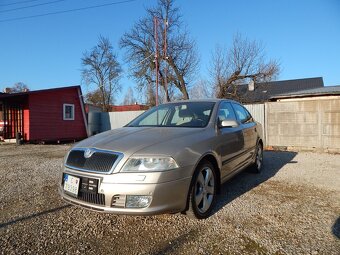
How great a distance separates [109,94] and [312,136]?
36.3 m

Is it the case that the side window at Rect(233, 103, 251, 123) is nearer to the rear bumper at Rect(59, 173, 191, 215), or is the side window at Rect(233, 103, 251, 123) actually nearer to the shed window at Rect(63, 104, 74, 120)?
the rear bumper at Rect(59, 173, 191, 215)

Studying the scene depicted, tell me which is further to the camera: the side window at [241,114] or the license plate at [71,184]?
the side window at [241,114]

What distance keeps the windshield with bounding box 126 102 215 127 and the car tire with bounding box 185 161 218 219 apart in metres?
0.74

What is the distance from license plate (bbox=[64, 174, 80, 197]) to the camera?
3213 mm

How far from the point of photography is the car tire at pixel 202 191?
11.0ft

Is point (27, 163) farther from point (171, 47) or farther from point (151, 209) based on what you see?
point (171, 47)

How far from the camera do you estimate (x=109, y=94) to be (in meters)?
43.8

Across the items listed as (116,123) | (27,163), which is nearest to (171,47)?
(116,123)

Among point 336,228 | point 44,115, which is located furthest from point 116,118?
point 336,228

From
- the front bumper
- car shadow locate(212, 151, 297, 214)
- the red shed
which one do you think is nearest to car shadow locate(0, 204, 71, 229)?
the front bumper

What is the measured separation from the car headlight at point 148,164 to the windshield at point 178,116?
1.21 m

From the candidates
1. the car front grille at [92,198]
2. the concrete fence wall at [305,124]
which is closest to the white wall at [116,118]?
the concrete fence wall at [305,124]

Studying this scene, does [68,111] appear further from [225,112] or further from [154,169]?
[154,169]

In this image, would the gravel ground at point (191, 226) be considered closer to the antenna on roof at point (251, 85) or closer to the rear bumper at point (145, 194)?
the rear bumper at point (145, 194)
